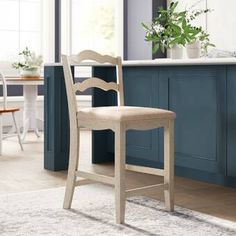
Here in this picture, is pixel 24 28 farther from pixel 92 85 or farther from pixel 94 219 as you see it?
pixel 94 219

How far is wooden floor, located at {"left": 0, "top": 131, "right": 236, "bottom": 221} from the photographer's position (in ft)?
11.1

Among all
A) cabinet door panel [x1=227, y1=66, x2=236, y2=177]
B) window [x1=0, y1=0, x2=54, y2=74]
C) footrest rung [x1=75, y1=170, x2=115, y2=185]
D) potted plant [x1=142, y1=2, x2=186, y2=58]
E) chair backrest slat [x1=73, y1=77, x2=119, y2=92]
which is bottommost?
footrest rung [x1=75, y1=170, x2=115, y2=185]

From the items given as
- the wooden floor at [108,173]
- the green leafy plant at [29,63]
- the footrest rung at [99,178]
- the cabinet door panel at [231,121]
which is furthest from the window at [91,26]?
the footrest rung at [99,178]

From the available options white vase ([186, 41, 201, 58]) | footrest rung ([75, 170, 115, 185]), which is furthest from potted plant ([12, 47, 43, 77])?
footrest rung ([75, 170, 115, 185])

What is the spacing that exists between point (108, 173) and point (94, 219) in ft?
4.79

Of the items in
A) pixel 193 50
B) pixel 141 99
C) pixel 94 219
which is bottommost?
pixel 94 219

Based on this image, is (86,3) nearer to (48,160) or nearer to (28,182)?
(48,160)

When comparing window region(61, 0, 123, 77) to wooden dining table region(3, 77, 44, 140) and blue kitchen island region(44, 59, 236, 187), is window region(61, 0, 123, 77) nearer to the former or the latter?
wooden dining table region(3, 77, 44, 140)

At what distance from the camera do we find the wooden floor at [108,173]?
3396 millimetres

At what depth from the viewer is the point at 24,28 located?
25.5 feet

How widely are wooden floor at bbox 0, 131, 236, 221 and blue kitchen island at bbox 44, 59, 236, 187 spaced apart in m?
0.13

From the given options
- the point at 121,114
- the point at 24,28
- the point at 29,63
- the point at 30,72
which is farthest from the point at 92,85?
the point at 24,28

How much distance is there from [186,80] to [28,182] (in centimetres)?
135

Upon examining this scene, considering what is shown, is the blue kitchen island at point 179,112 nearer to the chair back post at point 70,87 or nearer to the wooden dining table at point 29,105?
the chair back post at point 70,87
